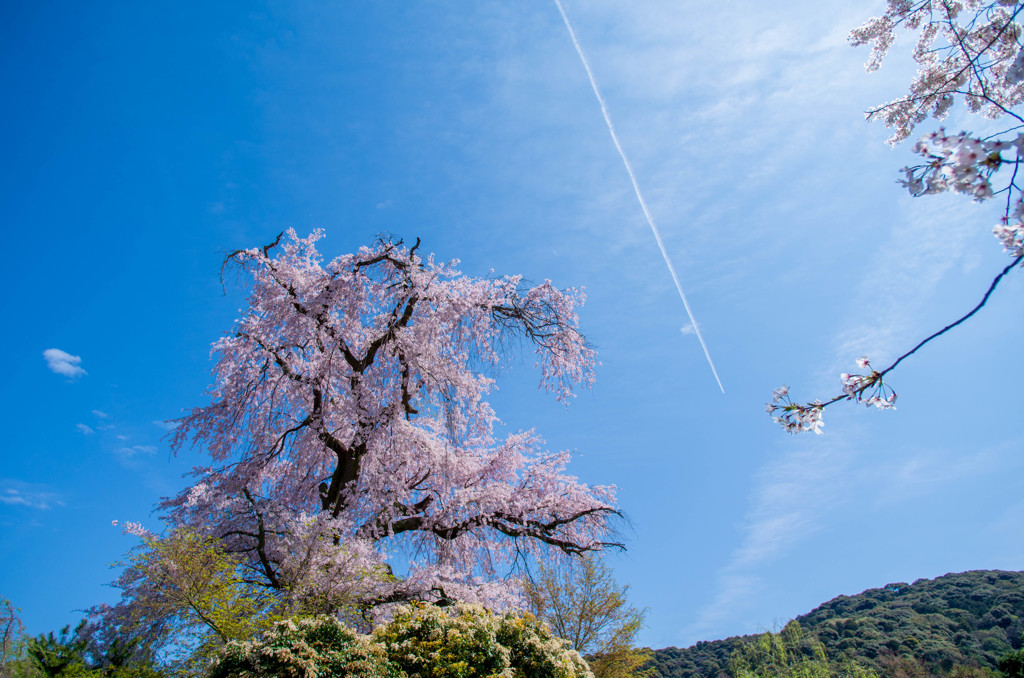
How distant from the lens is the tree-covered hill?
38.2 m

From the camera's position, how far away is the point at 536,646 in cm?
693

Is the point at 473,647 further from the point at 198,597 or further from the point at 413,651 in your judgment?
the point at 198,597

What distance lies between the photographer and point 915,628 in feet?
141

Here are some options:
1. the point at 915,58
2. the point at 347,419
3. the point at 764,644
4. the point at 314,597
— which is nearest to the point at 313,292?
the point at 347,419

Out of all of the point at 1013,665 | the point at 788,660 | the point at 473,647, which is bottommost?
the point at 1013,665

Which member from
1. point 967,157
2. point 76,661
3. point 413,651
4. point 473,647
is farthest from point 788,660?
point 967,157

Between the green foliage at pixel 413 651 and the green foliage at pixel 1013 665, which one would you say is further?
the green foliage at pixel 1013 665

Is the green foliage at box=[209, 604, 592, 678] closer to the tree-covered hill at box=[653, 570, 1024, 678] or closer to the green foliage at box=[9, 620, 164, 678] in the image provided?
the green foliage at box=[9, 620, 164, 678]

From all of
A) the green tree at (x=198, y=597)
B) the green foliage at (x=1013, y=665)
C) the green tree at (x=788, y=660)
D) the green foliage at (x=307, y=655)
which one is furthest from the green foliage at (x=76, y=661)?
the green foliage at (x=1013, y=665)

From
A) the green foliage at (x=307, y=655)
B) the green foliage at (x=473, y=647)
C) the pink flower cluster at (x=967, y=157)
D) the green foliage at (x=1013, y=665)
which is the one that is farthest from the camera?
the green foliage at (x=1013, y=665)

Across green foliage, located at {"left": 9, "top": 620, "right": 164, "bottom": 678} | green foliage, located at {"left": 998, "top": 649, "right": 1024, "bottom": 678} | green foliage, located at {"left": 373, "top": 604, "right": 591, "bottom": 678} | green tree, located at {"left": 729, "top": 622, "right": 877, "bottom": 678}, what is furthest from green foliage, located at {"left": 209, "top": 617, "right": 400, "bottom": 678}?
green foliage, located at {"left": 998, "top": 649, "right": 1024, "bottom": 678}

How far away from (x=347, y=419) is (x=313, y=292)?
2954 mm

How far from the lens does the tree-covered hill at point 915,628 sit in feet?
125

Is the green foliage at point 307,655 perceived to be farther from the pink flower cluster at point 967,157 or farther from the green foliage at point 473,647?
the pink flower cluster at point 967,157
